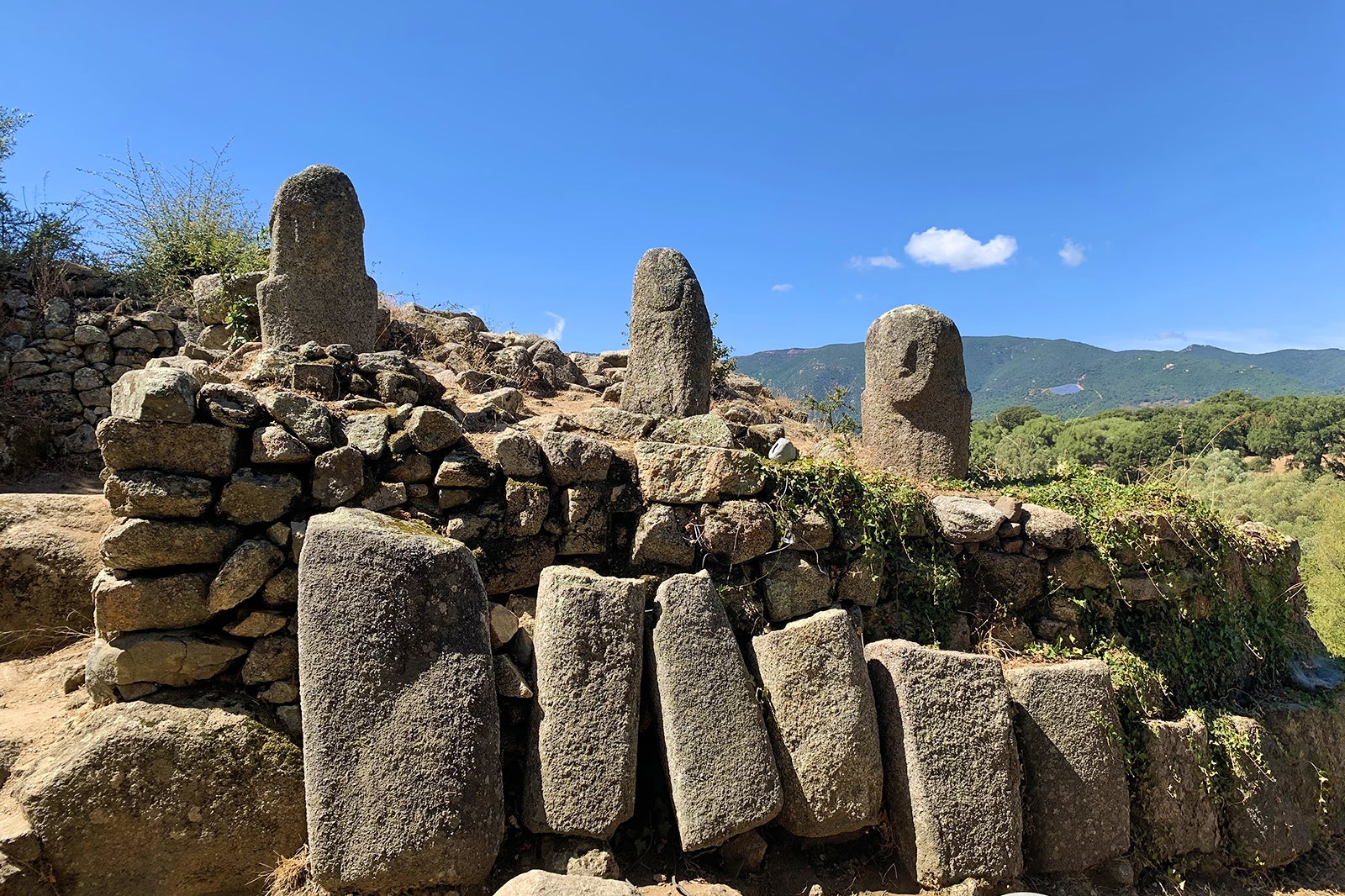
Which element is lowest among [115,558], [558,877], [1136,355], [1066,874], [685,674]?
[1066,874]

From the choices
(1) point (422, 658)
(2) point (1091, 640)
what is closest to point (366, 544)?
(1) point (422, 658)

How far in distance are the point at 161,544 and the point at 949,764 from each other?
4201 millimetres

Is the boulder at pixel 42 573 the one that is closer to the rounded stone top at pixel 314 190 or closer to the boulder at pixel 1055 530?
the rounded stone top at pixel 314 190

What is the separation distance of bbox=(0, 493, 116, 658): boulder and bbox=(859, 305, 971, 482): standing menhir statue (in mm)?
5911

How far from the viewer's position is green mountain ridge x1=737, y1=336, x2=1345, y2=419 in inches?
3787

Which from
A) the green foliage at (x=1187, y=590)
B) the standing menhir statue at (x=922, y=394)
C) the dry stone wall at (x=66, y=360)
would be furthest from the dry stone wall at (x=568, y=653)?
the dry stone wall at (x=66, y=360)

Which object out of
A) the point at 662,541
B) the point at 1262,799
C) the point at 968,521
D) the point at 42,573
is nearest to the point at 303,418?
the point at 42,573

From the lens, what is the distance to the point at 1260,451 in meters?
33.1

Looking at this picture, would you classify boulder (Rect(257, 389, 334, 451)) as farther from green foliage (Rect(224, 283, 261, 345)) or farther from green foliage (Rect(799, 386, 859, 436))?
green foliage (Rect(799, 386, 859, 436))

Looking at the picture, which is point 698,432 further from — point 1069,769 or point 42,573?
point 42,573

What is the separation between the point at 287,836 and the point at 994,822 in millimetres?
3640

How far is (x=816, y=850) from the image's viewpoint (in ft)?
12.7

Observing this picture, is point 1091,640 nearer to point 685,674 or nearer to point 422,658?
point 685,674

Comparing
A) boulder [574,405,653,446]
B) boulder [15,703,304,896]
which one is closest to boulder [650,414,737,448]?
boulder [574,405,653,446]
